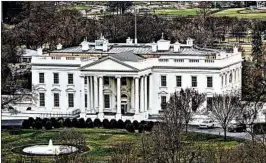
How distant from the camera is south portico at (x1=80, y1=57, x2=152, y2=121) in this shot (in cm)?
4556

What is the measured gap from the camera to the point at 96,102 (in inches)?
1827

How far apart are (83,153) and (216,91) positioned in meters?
12.4

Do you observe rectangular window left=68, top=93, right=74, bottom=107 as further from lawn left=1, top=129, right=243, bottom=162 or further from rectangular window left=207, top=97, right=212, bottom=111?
rectangular window left=207, top=97, right=212, bottom=111

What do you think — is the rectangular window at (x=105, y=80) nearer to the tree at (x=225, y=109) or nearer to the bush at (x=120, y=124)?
the bush at (x=120, y=124)

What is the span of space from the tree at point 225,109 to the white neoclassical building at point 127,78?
304 cm

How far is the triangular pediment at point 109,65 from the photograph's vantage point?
45312 mm

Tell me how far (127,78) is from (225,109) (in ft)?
22.1

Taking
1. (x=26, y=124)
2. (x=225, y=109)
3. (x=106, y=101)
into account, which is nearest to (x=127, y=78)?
(x=106, y=101)

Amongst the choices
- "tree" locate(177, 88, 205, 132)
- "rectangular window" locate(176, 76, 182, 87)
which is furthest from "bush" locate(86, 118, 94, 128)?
"rectangular window" locate(176, 76, 182, 87)

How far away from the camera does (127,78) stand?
151 feet

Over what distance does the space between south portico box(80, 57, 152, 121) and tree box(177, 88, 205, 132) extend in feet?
5.86

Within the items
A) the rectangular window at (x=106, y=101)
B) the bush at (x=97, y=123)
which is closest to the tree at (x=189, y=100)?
the rectangular window at (x=106, y=101)

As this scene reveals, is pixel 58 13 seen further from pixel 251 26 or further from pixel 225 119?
pixel 225 119

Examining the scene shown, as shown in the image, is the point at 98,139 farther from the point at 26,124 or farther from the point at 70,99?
the point at 70,99
